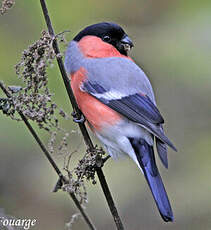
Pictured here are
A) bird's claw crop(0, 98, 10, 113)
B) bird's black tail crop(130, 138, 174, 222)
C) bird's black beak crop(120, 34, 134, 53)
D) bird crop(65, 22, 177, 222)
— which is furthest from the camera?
bird's black beak crop(120, 34, 134, 53)

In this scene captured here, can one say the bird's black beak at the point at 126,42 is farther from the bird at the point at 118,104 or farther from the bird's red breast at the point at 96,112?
the bird's red breast at the point at 96,112

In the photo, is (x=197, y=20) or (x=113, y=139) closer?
(x=113, y=139)

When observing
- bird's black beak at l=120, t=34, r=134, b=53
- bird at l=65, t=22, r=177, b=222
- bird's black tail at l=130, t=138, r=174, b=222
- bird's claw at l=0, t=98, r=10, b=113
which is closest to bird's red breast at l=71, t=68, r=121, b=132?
bird at l=65, t=22, r=177, b=222

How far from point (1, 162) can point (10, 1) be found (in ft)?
5.22

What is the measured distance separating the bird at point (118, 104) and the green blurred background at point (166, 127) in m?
Answer: 0.22

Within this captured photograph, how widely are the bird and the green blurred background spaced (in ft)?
0.73

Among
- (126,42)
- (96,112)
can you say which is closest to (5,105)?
(96,112)

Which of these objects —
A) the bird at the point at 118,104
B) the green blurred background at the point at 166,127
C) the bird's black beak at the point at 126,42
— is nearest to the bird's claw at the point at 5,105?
the bird at the point at 118,104

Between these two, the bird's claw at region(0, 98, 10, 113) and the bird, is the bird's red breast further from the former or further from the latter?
the bird's claw at region(0, 98, 10, 113)

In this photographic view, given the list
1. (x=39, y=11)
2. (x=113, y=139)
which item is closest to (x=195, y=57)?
(x=113, y=139)

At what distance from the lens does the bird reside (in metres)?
2.15

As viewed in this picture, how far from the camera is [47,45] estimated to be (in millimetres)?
1544

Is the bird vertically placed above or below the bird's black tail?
above

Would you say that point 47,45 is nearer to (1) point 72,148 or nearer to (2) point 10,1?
(2) point 10,1
